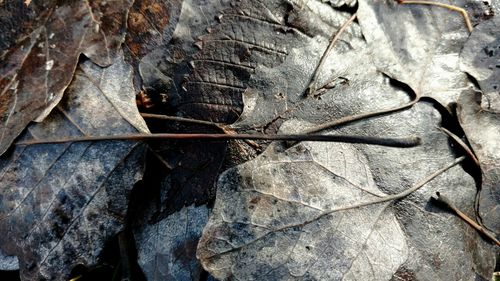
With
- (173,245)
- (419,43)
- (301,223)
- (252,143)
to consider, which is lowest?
(173,245)

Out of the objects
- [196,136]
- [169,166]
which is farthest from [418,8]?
[169,166]

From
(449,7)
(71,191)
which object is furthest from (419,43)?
(71,191)

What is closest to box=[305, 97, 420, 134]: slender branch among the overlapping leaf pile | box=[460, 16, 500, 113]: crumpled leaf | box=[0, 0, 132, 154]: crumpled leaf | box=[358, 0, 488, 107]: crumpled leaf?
the overlapping leaf pile

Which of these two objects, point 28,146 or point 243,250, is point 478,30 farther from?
point 28,146

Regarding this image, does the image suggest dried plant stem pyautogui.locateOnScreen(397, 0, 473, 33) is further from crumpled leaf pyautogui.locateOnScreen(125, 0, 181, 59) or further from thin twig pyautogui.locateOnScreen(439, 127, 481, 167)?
crumpled leaf pyautogui.locateOnScreen(125, 0, 181, 59)

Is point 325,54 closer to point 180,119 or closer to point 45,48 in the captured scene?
point 180,119

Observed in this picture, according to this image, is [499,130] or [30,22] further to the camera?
[30,22]

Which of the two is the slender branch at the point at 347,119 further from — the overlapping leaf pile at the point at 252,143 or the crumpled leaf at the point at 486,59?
the crumpled leaf at the point at 486,59
